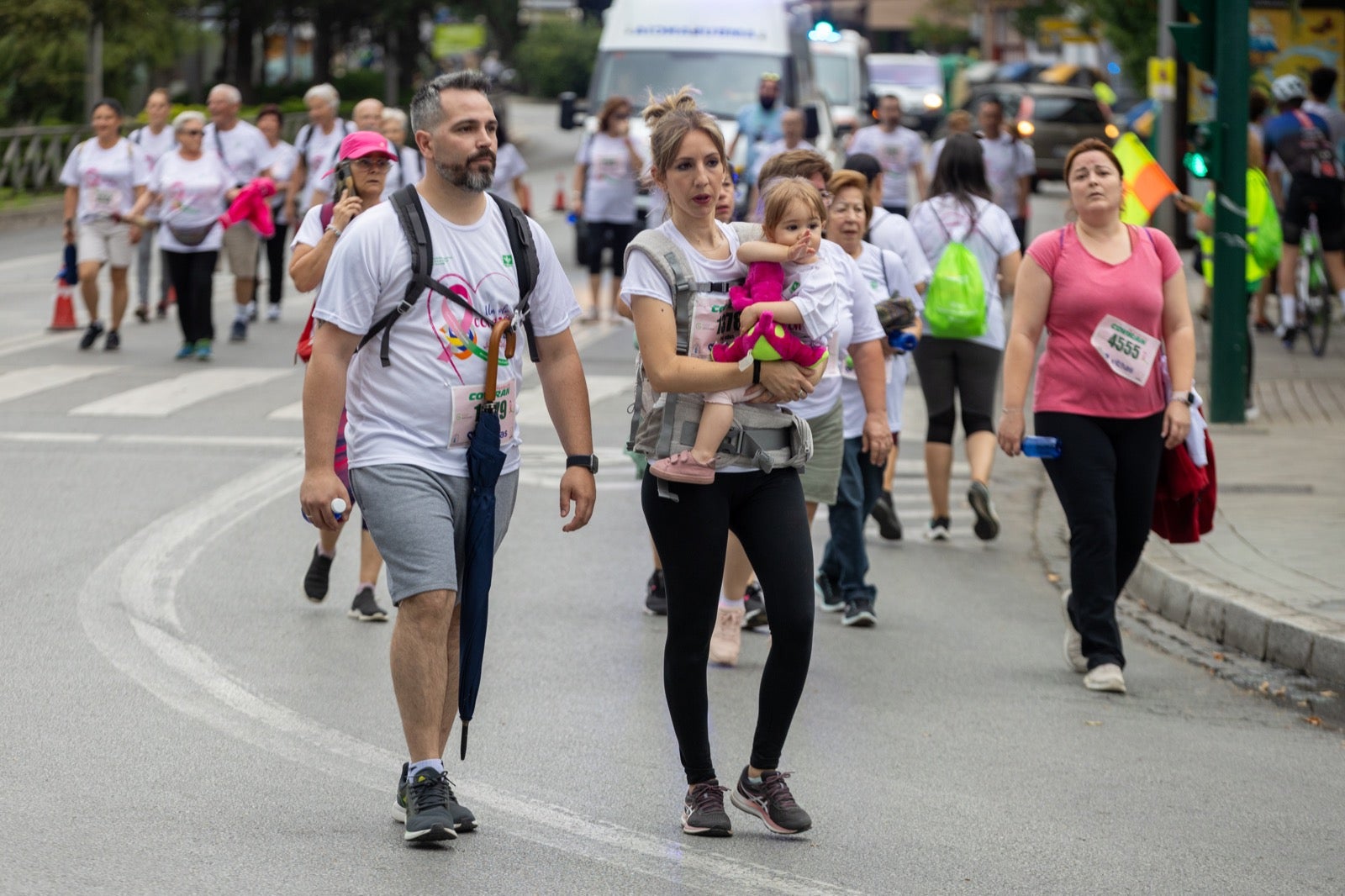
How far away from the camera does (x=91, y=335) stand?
1562 cm

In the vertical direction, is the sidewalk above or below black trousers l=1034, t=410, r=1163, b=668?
below

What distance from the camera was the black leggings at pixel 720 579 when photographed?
4.98 m

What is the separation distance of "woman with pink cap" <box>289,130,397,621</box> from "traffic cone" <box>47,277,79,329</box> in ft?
31.9

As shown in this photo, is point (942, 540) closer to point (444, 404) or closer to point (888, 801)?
point (888, 801)

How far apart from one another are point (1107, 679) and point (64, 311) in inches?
479

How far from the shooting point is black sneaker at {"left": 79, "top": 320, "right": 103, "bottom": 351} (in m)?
15.6

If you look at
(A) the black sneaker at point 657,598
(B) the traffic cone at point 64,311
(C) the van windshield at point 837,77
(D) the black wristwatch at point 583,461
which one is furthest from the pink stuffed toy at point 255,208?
(C) the van windshield at point 837,77

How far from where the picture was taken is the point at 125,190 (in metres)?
15.5

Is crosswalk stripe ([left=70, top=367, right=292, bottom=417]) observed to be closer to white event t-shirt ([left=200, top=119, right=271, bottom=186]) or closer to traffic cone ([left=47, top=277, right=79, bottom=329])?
white event t-shirt ([left=200, top=119, right=271, bottom=186])

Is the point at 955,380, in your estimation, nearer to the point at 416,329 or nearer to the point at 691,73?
the point at 416,329

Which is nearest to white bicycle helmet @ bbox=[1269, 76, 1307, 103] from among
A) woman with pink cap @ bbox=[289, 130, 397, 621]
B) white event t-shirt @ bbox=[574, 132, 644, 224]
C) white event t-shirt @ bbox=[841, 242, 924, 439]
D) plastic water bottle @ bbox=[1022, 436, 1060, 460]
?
white event t-shirt @ bbox=[574, 132, 644, 224]

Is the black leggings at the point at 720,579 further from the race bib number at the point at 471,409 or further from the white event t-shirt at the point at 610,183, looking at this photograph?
the white event t-shirt at the point at 610,183

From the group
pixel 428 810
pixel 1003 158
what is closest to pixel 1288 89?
pixel 1003 158

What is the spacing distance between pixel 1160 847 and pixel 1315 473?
238 inches
